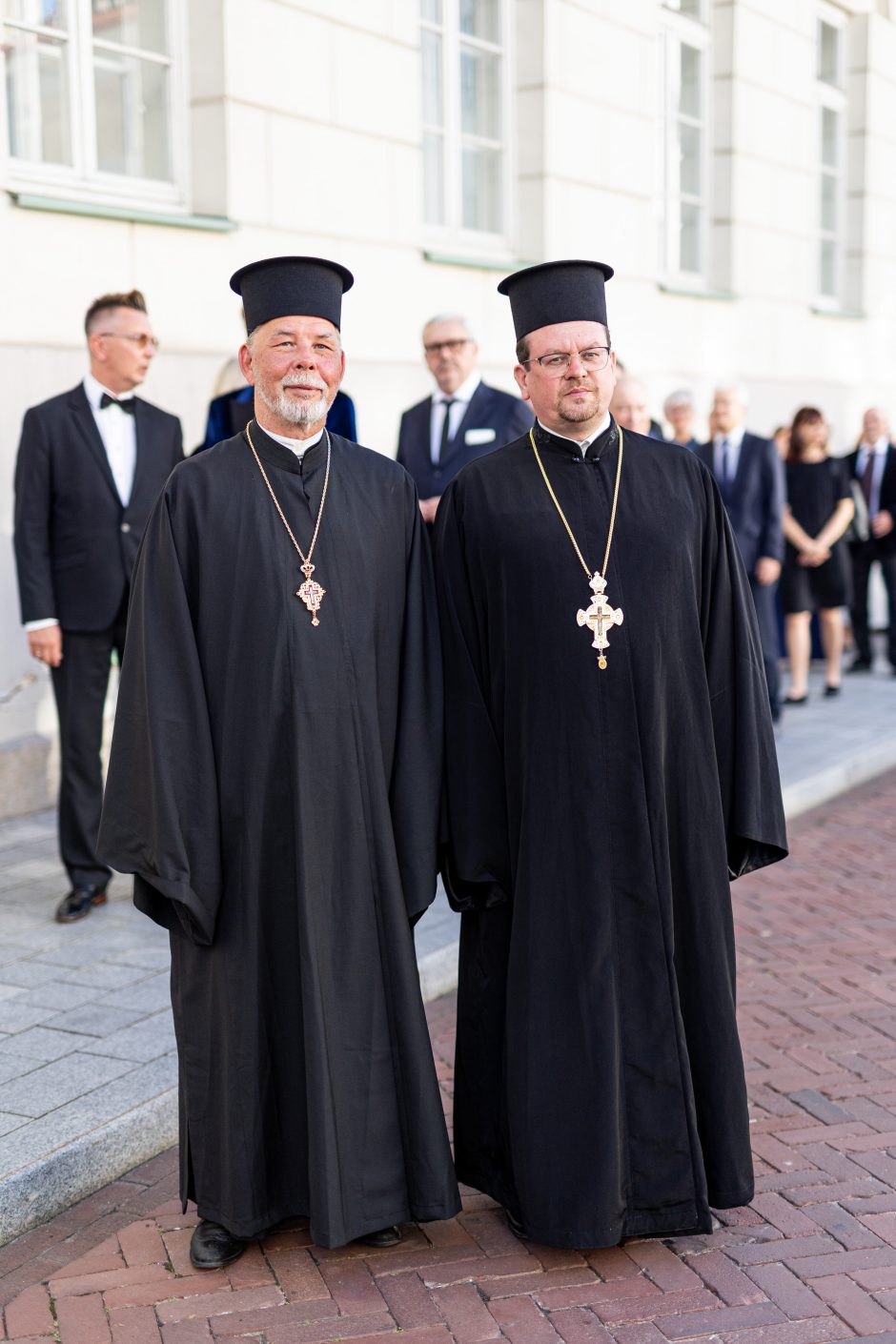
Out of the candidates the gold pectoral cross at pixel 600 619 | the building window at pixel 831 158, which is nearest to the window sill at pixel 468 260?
the building window at pixel 831 158

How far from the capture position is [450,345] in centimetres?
612

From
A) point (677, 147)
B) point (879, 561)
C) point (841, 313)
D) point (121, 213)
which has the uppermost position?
point (677, 147)

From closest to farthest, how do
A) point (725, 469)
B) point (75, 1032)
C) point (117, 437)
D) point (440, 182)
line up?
point (75, 1032) → point (117, 437) → point (725, 469) → point (440, 182)

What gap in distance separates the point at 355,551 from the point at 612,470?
634 mm

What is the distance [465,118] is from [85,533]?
5.74 metres

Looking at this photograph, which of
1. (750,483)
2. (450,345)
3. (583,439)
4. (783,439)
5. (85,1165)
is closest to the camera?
(583,439)

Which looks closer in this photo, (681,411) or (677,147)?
(681,411)

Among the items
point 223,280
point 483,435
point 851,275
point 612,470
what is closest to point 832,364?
point 851,275

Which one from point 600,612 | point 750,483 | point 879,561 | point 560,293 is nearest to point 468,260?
point 750,483

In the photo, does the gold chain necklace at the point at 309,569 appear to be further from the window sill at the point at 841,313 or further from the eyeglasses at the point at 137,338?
the window sill at the point at 841,313

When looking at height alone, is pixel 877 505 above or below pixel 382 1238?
above

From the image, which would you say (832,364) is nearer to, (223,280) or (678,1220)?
(223,280)

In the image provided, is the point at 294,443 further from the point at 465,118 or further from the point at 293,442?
the point at 465,118

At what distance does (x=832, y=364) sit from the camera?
1423 cm
